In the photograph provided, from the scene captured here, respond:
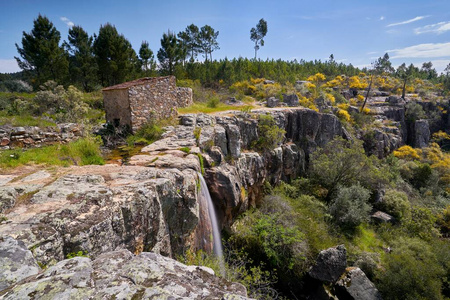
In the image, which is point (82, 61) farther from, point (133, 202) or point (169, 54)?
point (133, 202)

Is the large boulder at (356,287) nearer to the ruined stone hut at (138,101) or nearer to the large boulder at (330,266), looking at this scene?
the large boulder at (330,266)

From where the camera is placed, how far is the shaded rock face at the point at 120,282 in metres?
1.83

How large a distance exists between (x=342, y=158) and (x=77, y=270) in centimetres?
1832

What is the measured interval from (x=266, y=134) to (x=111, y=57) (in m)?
20.4

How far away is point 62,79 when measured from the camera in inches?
882

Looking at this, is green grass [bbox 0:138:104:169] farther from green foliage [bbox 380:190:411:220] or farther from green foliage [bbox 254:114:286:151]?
green foliage [bbox 380:190:411:220]

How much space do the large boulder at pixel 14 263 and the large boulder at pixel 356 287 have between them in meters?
11.7

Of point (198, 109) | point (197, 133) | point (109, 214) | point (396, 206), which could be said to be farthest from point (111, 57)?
point (396, 206)

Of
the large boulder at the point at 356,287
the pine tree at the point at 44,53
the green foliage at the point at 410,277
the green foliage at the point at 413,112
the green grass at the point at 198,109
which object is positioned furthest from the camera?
the green foliage at the point at 413,112

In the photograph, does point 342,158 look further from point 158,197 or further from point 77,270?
point 77,270

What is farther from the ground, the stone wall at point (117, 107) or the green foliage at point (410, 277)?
the stone wall at point (117, 107)

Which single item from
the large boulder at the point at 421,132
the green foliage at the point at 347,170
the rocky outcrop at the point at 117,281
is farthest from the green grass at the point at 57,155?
the large boulder at the point at 421,132

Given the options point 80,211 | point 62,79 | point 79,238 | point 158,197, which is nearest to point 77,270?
point 79,238

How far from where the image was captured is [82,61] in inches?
993
